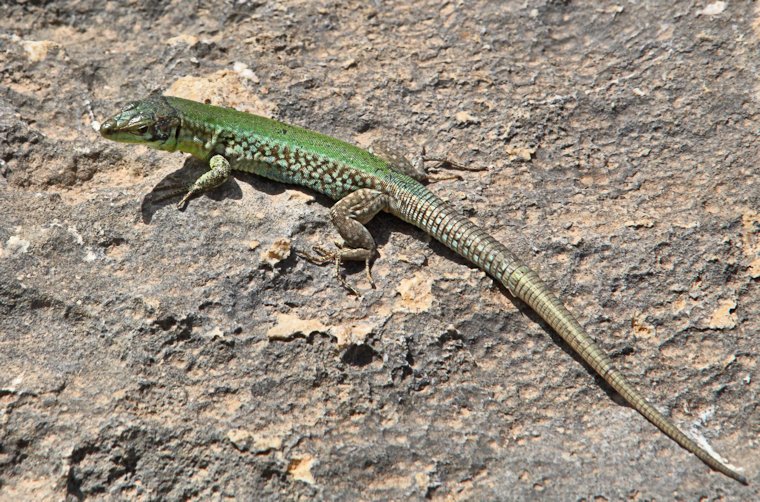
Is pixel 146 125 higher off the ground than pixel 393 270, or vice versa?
pixel 146 125

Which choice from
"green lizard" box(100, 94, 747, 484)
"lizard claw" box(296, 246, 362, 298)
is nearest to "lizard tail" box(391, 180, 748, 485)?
"green lizard" box(100, 94, 747, 484)

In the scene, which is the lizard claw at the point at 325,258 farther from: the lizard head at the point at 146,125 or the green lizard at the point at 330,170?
the lizard head at the point at 146,125

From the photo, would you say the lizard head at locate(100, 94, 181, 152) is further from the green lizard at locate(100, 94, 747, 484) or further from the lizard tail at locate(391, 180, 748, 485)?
the lizard tail at locate(391, 180, 748, 485)

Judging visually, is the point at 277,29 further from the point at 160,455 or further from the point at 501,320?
the point at 160,455

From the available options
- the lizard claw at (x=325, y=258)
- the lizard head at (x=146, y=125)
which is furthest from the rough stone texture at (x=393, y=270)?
the lizard head at (x=146, y=125)

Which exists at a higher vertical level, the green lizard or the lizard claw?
→ the green lizard

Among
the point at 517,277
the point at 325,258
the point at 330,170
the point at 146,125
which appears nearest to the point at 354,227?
the point at 325,258

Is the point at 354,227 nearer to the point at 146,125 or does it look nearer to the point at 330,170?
the point at 330,170
